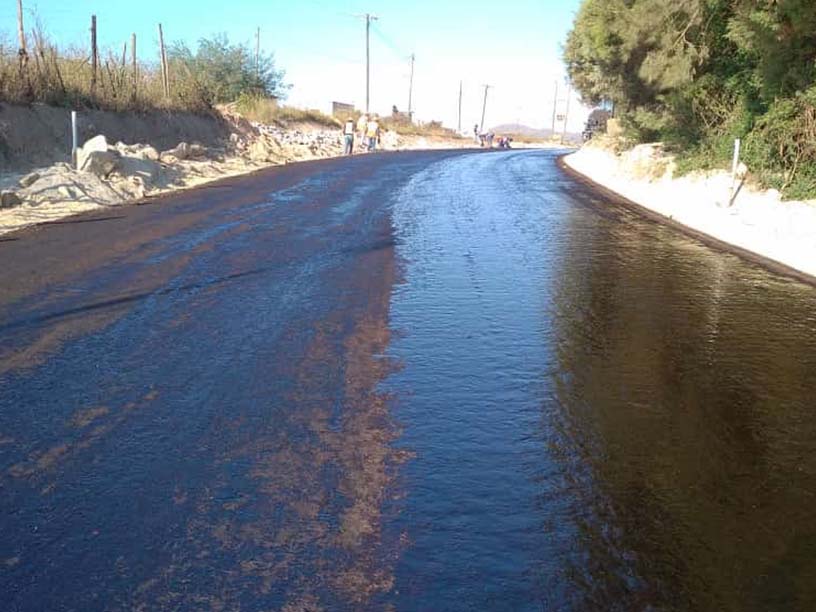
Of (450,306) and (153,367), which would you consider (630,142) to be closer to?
(450,306)

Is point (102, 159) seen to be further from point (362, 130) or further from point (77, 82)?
point (362, 130)

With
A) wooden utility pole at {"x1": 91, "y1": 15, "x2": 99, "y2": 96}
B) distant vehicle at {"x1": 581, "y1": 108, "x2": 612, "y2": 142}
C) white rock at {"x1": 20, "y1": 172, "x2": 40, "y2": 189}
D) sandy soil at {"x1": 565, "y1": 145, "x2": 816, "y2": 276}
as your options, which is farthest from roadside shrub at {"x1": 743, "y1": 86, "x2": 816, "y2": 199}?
distant vehicle at {"x1": 581, "y1": 108, "x2": 612, "y2": 142}

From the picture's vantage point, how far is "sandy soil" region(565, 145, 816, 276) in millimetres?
13164

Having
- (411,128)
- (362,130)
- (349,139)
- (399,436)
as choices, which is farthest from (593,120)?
(399,436)

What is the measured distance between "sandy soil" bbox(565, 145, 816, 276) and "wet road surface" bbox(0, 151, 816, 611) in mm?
2547

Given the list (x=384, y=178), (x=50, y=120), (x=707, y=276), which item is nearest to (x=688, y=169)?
(x=384, y=178)

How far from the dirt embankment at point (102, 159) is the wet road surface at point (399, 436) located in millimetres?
5837

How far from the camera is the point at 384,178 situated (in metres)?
25.0

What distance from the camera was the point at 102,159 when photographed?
19.4m

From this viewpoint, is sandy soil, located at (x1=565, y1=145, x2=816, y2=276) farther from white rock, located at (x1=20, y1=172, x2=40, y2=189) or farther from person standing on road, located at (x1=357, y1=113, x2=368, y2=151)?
person standing on road, located at (x1=357, y1=113, x2=368, y2=151)

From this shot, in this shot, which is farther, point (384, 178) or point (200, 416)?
point (384, 178)

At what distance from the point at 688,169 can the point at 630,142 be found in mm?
8985

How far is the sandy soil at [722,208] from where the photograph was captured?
1316cm

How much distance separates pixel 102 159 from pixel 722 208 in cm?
1415
